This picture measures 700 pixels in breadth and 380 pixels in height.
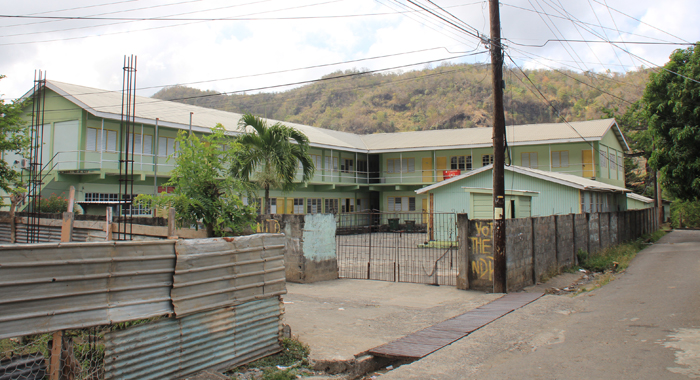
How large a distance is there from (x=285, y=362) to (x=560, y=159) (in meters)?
32.6

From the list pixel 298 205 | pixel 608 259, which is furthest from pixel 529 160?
pixel 608 259

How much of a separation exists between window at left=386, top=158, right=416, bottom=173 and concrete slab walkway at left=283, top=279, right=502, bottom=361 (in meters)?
26.7

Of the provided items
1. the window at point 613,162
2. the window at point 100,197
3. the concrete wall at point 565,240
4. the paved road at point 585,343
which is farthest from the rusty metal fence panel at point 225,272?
the window at point 613,162

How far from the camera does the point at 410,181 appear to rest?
3834 cm

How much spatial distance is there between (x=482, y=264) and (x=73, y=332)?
29.9 feet

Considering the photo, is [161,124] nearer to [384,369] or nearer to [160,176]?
[160,176]

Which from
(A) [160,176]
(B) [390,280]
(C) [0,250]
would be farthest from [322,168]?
(C) [0,250]

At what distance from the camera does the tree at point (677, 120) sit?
22453 millimetres

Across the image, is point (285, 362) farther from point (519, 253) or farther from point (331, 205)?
point (331, 205)

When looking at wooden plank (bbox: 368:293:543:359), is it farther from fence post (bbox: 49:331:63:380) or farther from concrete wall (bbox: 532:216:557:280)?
fence post (bbox: 49:331:63:380)

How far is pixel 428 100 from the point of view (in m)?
95.6

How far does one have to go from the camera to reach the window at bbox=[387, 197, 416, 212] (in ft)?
127

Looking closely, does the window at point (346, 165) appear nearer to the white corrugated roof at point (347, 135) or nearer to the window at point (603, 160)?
the white corrugated roof at point (347, 135)

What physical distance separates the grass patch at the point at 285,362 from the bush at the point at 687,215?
4694 centimetres
